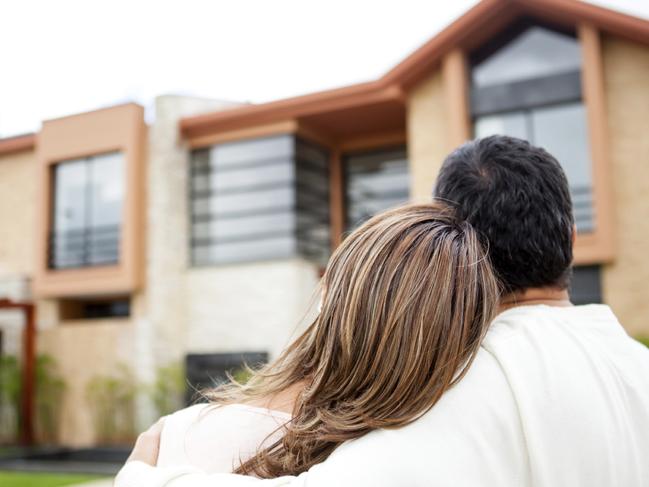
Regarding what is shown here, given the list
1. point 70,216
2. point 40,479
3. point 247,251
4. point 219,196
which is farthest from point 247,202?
point 40,479

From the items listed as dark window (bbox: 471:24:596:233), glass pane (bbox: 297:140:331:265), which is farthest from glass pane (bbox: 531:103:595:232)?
glass pane (bbox: 297:140:331:265)

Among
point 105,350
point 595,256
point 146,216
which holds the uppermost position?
point 146,216

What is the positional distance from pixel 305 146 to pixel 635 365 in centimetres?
1337

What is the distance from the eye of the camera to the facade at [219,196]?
12.2 m

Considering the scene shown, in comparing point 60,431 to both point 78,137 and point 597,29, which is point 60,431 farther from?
point 597,29

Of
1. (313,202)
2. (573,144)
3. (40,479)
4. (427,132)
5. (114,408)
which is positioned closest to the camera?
(40,479)

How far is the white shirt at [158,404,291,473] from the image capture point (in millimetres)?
1528

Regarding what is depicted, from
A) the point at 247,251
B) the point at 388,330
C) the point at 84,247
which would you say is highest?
the point at 84,247

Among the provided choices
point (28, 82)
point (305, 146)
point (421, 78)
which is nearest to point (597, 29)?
point (421, 78)

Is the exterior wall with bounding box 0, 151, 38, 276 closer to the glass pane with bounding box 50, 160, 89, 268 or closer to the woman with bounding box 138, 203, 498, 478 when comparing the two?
the glass pane with bounding box 50, 160, 89, 268

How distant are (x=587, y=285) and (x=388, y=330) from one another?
10.6m

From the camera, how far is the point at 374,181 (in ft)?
49.2

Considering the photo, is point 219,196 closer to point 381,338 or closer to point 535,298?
point 535,298

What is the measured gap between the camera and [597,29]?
11.3 m
